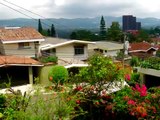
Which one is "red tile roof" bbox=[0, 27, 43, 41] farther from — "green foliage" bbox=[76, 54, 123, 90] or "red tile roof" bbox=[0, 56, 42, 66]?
"green foliage" bbox=[76, 54, 123, 90]

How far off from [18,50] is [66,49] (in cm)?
629

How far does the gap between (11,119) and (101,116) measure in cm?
549

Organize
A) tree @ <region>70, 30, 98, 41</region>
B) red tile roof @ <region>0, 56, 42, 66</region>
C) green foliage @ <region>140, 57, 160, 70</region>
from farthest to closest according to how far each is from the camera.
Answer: tree @ <region>70, 30, 98, 41</region>, red tile roof @ <region>0, 56, 42, 66</region>, green foliage @ <region>140, 57, 160, 70</region>

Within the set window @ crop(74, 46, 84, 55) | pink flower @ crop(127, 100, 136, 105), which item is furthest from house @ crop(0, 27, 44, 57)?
pink flower @ crop(127, 100, 136, 105)

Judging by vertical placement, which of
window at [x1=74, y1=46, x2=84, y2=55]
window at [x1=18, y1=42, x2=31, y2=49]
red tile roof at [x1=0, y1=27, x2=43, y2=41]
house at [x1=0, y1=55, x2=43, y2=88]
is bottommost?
house at [x1=0, y1=55, x2=43, y2=88]

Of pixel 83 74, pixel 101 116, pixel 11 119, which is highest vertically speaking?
pixel 83 74

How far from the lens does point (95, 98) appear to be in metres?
16.0

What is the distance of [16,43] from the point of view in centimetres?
3197

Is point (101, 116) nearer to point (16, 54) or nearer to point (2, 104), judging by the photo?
point (2, 104)

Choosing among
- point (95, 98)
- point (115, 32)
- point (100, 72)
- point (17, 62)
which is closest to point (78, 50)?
point (17, 62)

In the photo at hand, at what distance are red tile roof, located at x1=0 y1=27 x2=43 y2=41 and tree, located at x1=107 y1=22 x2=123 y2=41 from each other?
3983 centimetres

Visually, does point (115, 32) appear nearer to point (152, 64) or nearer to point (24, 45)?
point (24, 45)

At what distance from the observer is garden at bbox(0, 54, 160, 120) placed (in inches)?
503

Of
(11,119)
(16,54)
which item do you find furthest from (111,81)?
(16,54)
